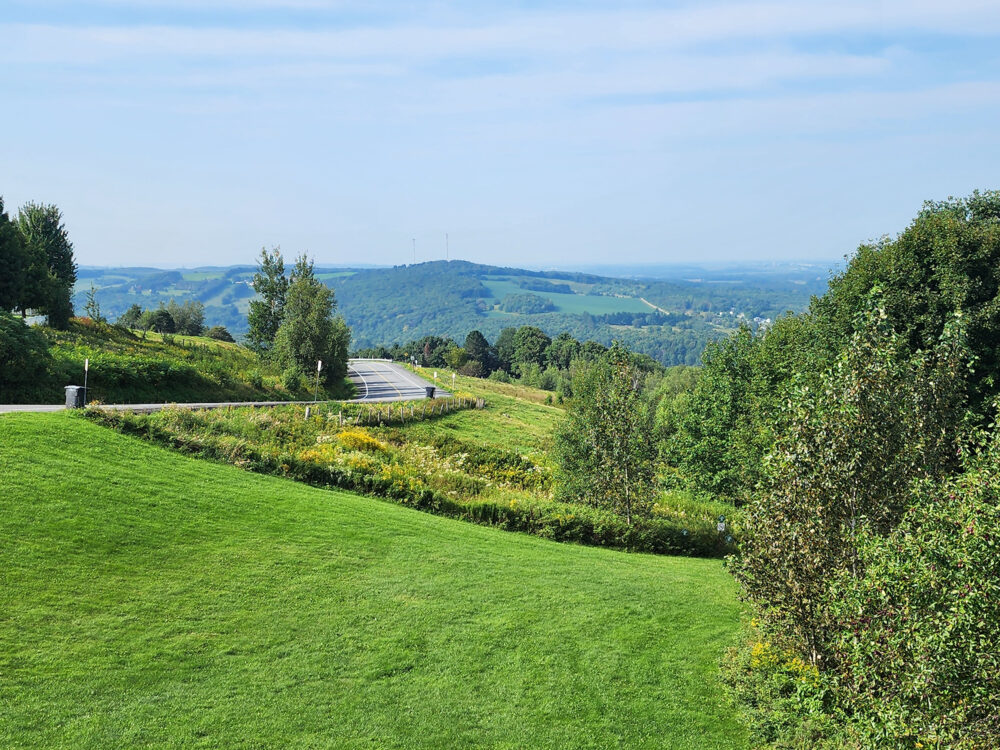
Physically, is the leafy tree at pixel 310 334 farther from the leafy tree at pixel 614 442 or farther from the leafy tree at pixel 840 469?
the leafy tree at pixel 840 469

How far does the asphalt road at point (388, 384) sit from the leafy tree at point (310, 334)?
4467mm

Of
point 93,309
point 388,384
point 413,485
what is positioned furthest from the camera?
point 388,384

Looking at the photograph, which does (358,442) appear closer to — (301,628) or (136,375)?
(136,375)

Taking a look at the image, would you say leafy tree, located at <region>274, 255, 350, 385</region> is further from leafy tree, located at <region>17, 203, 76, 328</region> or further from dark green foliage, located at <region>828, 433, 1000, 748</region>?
dark green foliage, located at <region>828, 433, 1000, 748</region>

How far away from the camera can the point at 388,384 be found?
71.2m

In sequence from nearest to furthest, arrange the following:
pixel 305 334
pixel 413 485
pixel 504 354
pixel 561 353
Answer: pixel 413 485, pixel 305 334, pixel 561 353, pixel 504 354

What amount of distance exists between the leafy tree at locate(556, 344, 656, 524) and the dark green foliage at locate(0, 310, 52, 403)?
23.1 meters

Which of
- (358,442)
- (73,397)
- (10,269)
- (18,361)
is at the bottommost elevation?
(358,442)

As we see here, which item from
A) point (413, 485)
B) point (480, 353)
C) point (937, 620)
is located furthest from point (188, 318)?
point (937, 620)

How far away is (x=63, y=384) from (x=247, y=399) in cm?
1344

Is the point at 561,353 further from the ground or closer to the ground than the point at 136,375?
closer to the ground

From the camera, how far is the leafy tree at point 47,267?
50.4m

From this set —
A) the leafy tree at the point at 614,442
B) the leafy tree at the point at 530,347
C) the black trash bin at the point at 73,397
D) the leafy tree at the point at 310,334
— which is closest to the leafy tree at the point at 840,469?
the leafy tree at the point at 614,442

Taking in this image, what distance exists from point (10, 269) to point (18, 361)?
2619 centimetres
